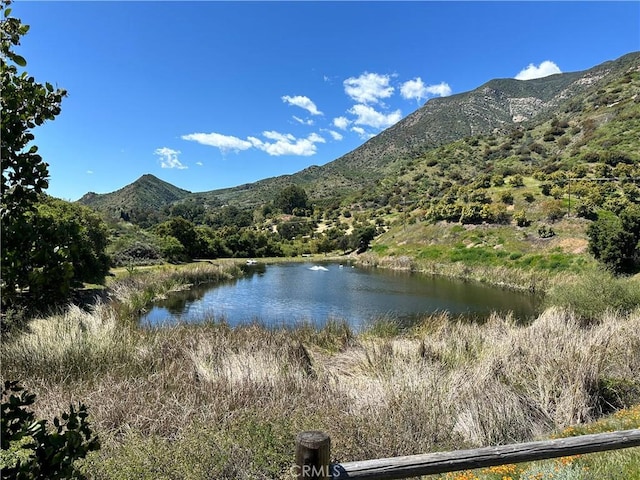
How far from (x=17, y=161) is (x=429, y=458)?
2.90 metres

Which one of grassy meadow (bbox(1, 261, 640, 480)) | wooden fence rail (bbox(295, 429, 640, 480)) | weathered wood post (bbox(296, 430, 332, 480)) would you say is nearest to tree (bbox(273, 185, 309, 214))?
grassy meadow (bbox(1, 261, 640, 480))

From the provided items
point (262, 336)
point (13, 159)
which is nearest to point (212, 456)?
point (13, 159)

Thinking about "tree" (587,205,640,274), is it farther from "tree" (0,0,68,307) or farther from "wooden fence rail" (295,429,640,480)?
"tree" (0,0,68,307)

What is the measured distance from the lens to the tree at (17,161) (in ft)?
6.88

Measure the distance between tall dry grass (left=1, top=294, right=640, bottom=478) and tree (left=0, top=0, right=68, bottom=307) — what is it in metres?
2.55

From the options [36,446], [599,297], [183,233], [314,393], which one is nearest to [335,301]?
[599,297]

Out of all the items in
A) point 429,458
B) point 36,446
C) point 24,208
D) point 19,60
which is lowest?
point 429,458

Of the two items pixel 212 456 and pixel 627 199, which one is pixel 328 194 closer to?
pixel 627 199

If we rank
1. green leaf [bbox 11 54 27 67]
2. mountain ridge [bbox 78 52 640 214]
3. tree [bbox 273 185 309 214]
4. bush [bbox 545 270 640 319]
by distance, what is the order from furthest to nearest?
mountain ridge [bbox 78 52 640 214]
tree [bbox 273 185 309 214]
bush [bbox 545 270 640 319]
green leaf [bbox 11 54 27 67]

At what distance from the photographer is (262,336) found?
31.6ft

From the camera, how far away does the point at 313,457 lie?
7.06ft

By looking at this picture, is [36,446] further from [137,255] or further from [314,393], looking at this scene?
[137,255]

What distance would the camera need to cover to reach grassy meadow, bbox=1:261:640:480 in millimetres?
4129

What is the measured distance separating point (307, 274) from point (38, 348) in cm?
2866
